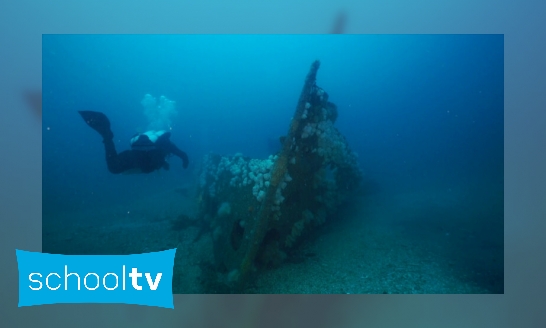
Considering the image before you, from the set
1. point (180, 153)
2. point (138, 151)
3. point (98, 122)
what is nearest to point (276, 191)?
point (180, 153)

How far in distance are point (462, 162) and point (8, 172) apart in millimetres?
3780

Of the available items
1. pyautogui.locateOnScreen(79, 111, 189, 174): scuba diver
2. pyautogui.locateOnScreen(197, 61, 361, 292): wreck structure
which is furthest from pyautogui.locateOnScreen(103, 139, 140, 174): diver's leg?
pyautogui.locateOnScreen(197, 61, 361, 292): wreck structure

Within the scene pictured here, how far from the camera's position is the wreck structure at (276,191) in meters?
2.12

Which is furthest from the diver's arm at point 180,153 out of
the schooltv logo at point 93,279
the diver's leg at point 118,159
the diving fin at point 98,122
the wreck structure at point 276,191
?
the schooltv logo at point 93,279

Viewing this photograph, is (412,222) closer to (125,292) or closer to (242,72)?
(242,72)

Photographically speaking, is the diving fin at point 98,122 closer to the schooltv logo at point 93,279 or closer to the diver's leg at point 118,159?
the diver's leg at point 118,159

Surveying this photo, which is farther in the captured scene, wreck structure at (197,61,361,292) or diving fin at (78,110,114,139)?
diving fin at (78,110,114,139)

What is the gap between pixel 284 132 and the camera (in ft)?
7.66

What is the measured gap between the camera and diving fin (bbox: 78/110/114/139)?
2324 millimetres

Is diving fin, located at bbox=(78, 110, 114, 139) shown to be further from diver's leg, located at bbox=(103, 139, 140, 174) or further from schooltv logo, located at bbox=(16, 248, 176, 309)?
schooltv logo, located at bbox=(16, 248, 176, 309)

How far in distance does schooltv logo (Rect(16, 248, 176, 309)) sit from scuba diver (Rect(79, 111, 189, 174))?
79 centimetres

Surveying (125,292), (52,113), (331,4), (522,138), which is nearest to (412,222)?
(522,138)

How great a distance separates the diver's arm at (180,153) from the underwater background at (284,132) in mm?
45

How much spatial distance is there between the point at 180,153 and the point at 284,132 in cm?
95
